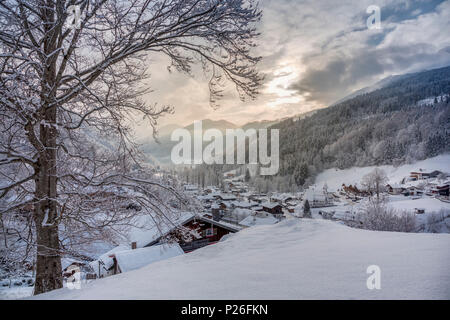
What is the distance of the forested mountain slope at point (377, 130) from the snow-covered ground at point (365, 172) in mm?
2144

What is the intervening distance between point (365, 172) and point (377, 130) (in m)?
25.0

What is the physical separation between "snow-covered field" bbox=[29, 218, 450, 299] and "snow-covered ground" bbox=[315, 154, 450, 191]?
48195 mm

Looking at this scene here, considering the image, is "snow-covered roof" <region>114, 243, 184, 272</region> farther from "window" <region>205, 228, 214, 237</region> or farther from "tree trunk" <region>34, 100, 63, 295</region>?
"tree trunk" <region>34, 100, 63, 295</region>

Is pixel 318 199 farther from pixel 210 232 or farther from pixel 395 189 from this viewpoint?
pixel 210 232

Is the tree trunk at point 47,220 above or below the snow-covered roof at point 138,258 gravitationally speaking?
above

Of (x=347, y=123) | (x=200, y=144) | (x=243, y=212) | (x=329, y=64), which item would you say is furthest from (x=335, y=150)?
(x=200, y=144)

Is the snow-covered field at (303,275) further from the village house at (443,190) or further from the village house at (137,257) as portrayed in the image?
the village house at (443,190)

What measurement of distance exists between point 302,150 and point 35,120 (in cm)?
7747

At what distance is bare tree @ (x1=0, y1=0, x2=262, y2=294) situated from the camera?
2807 mm

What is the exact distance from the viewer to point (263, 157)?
73000mm

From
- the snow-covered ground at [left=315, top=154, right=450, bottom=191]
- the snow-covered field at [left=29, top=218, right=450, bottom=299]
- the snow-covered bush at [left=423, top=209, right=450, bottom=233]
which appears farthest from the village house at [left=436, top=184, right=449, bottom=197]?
the snow-covered field at [left=29, top=218, right=450, bottom=299]

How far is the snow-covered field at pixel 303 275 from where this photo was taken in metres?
1.34

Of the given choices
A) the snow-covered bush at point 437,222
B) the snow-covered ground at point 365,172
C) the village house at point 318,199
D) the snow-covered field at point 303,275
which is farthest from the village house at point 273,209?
the snow-covered field at point 303,275
